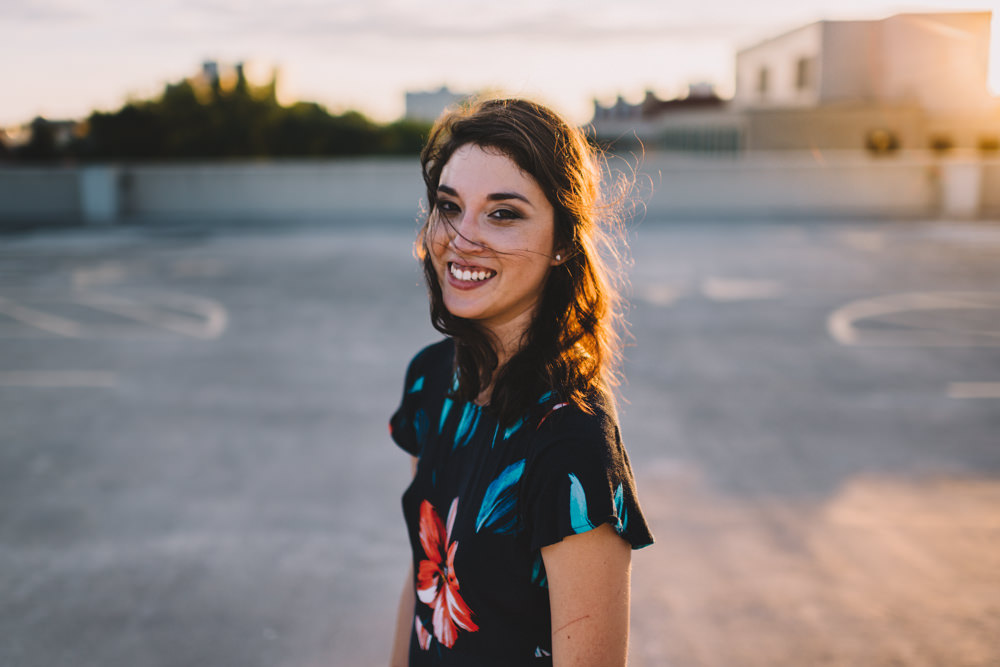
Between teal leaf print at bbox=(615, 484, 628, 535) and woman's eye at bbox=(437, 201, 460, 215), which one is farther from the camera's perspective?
woman's eye at bbox=(437, 201, 460, 215)

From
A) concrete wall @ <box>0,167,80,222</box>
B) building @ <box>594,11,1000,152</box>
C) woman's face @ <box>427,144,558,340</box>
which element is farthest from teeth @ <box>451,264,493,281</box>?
building @ <box>594,11,1000,152</box>

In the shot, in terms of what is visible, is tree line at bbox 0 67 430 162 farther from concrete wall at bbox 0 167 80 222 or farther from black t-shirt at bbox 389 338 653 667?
black t-shirt at bbox 389 338 653 667

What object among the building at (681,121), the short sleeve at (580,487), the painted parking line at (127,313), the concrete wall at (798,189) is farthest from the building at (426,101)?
the short sleeve at (580,487)

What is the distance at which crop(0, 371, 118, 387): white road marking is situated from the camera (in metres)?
8.08

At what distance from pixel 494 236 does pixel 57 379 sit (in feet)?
26.5

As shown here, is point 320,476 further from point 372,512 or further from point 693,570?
point 693,570

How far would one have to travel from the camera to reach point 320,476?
5797 mm

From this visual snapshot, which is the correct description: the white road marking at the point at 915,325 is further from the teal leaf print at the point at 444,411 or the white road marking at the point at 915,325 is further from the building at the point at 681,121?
the teal leaf print at the point at 444,411

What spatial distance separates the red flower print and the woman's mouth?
0.51 meters

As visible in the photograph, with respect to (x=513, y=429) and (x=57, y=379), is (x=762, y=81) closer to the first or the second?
(x=57, y=379)

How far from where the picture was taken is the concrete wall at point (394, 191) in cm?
2239

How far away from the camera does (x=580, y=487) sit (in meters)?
1.53

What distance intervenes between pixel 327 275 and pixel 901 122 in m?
34.8

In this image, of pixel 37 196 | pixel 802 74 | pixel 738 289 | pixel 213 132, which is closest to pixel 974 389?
pixel 738 289
